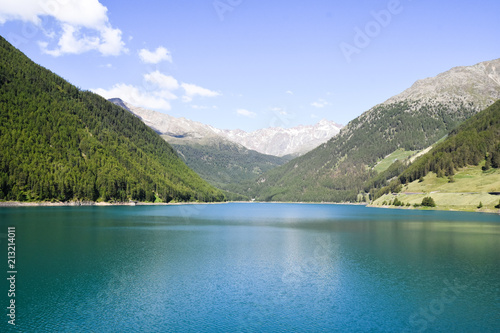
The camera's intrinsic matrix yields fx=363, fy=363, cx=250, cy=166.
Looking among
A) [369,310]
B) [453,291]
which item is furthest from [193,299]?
[453,291]

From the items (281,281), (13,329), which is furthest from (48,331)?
(281,281)

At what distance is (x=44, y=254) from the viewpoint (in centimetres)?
6050

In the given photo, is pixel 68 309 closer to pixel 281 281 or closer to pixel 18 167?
pixel 281 281

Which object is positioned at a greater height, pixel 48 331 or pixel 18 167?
pixel 18 167

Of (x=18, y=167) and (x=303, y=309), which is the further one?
(x=18, y=167)

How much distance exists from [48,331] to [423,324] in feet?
108

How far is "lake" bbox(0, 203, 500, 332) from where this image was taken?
33.5m

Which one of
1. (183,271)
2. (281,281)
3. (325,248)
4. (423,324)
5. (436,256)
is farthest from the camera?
(325,248)

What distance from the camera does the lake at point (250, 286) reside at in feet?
110

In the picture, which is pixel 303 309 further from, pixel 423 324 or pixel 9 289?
pixel 9 289

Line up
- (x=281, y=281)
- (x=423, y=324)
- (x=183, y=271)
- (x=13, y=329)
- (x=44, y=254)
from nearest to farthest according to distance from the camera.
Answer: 1. (x=13, y=329)
2. (x=423, y=324)
3. (x=281, y=281)
4. (x=183, y=271)
5. (x=44, y=254)

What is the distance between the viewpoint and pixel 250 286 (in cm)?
4578

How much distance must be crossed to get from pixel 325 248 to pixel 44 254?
171 ft

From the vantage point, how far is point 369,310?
37500 mm
